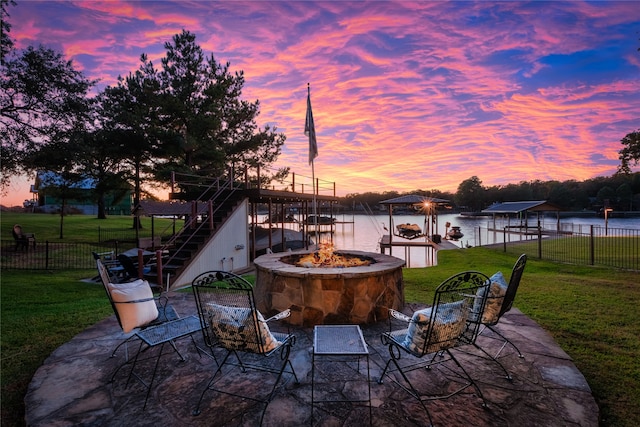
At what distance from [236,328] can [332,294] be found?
2.14m

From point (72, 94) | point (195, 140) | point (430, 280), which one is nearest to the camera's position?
point (430, 280)

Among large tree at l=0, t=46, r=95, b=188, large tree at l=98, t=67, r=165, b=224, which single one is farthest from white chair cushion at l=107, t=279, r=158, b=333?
large tree at l=98, t=67, r=165, b=224

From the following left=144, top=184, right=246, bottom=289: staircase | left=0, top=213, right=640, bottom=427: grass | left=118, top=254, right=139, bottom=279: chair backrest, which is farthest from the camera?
left=144, top=184, right=246, bottom=289: staircase

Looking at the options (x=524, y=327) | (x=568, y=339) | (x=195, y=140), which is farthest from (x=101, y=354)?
(x=195, y=140)

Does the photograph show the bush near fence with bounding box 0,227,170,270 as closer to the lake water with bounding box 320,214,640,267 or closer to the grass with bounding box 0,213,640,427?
the grass with bounding box 0,213,640,427

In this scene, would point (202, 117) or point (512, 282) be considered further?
point (202, 117)

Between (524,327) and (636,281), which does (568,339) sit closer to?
(524,327)

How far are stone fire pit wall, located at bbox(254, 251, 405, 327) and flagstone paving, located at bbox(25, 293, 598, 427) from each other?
0.83 m

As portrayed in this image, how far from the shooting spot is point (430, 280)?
894 centimetres

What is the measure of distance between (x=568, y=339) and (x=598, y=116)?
13.0m

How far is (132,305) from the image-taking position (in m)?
3.38

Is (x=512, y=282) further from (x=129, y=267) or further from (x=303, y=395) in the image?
(x=129, y=267)

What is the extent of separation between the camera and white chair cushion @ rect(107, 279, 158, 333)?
332cm

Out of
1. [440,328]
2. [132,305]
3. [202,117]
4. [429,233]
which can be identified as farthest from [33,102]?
[429,233]
